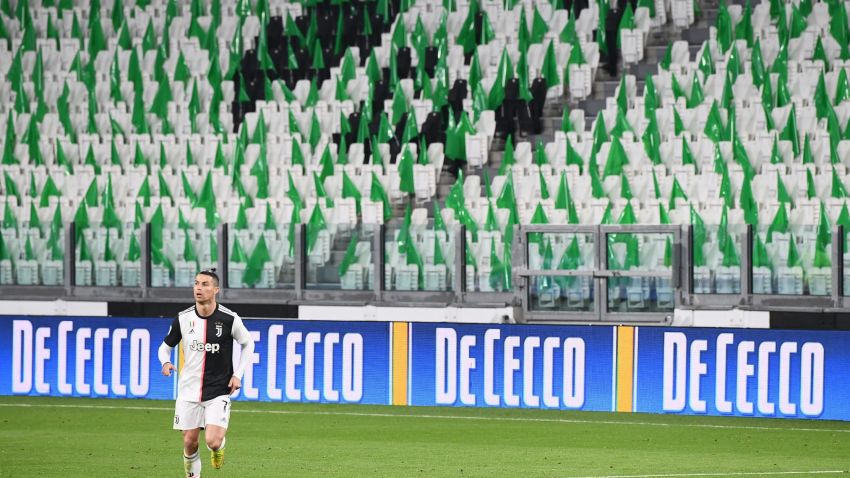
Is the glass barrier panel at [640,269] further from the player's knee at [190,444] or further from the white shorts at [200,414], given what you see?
the player's knee at [190,444]

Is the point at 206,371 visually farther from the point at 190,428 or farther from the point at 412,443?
the point at 412,443

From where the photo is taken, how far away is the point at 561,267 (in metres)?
15.6

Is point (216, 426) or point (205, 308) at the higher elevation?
point (205, 308)

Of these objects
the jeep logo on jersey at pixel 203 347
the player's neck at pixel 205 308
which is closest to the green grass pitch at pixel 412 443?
the jeep logo on jersey at pixel 203 347

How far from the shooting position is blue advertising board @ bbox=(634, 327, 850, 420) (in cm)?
1315

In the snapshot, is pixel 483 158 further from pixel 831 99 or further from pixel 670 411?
pixel 670 411

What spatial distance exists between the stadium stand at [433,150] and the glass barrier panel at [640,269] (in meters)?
0.02

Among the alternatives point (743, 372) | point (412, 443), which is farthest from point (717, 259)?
point (412, 443)

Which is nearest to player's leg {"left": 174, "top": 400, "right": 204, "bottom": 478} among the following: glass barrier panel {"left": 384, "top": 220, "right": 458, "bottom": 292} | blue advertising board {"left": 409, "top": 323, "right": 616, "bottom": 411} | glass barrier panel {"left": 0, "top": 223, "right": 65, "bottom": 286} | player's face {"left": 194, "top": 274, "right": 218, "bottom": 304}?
player's face {"left": 194, "top": 274, "right": 218, "bottom": 304}

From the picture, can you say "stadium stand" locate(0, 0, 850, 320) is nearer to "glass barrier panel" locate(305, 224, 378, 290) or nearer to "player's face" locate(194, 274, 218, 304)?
"glass barrier panel" locate(305, 224, 378, 290)

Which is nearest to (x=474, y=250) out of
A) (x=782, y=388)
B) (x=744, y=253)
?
(x=744, y=253)

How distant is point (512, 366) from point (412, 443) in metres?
2.40

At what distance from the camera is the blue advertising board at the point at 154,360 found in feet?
48.2

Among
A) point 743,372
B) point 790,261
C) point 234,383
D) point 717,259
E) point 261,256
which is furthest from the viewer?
point 261,256
